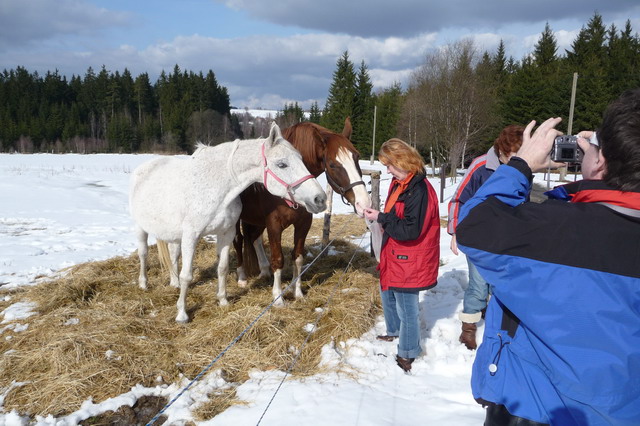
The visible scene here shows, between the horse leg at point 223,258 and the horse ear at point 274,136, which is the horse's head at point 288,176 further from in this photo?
the horse leg at point 223,258

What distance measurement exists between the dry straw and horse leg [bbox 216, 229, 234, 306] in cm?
15

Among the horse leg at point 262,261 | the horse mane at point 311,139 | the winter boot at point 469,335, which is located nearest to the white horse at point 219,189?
the horse mane at point 311,139

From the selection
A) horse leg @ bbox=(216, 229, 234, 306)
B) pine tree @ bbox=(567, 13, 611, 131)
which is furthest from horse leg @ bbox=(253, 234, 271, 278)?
pine tree @ bbox=(567, 13, 611, 131)

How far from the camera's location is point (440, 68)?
26875 millimetres

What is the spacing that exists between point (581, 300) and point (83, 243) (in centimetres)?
868

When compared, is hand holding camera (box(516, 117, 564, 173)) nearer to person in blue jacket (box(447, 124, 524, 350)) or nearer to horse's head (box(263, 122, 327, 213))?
person in blue jacket (box(447, 124, 524, 350))

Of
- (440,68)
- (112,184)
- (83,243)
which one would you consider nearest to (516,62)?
(440,68)

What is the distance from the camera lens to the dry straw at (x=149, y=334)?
2.80 meters

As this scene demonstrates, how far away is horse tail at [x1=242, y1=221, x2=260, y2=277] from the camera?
17.1 ft

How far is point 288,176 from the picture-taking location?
11.5ft

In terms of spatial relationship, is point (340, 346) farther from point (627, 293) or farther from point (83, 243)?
point (83, 243)

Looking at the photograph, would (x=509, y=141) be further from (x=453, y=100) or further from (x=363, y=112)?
(x=363, y=112)

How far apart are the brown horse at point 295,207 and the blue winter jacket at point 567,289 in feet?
7.15

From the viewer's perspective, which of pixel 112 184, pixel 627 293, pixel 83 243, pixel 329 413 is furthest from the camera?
pixel 112 184
